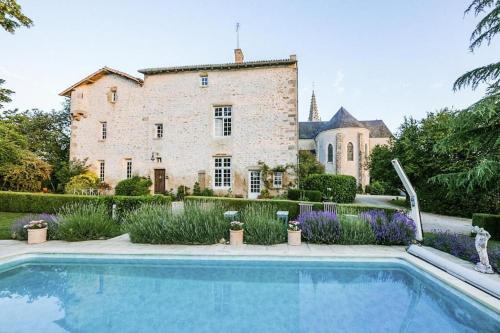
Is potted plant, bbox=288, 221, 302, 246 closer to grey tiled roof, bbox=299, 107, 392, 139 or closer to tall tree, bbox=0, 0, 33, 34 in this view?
tall tree, bbox=0, 0, 33, 34

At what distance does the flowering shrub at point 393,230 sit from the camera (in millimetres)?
6461

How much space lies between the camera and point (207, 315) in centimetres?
338

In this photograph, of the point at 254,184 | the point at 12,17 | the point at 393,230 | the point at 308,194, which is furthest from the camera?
the point at 254,184

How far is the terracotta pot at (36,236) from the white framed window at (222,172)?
10428 mm

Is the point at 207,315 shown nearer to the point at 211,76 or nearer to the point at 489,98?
the point at 489,98

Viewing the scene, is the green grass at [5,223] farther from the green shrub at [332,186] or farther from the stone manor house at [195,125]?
the green shrub at [332,186]

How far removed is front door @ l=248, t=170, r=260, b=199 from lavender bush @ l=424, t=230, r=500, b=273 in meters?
10.00

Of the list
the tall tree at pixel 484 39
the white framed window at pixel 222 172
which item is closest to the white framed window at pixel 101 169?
the white framed window at pixel 222 172

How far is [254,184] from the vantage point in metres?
15.8

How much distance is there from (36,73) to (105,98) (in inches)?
330

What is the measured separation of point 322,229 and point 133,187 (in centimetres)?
1284

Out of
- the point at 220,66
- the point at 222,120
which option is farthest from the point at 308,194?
the point at 220,66

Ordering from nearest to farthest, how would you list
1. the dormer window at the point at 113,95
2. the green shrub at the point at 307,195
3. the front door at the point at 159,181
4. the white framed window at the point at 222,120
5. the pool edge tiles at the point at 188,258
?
the pool edge tiles at the point at 188,258 < the green shrub at the point at 307,195 < the white framed window at the point at 222,120 < the front door at the point at 159,181 < the dormer window at the point at 113,95

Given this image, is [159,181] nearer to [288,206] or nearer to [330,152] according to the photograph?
[288,206]
